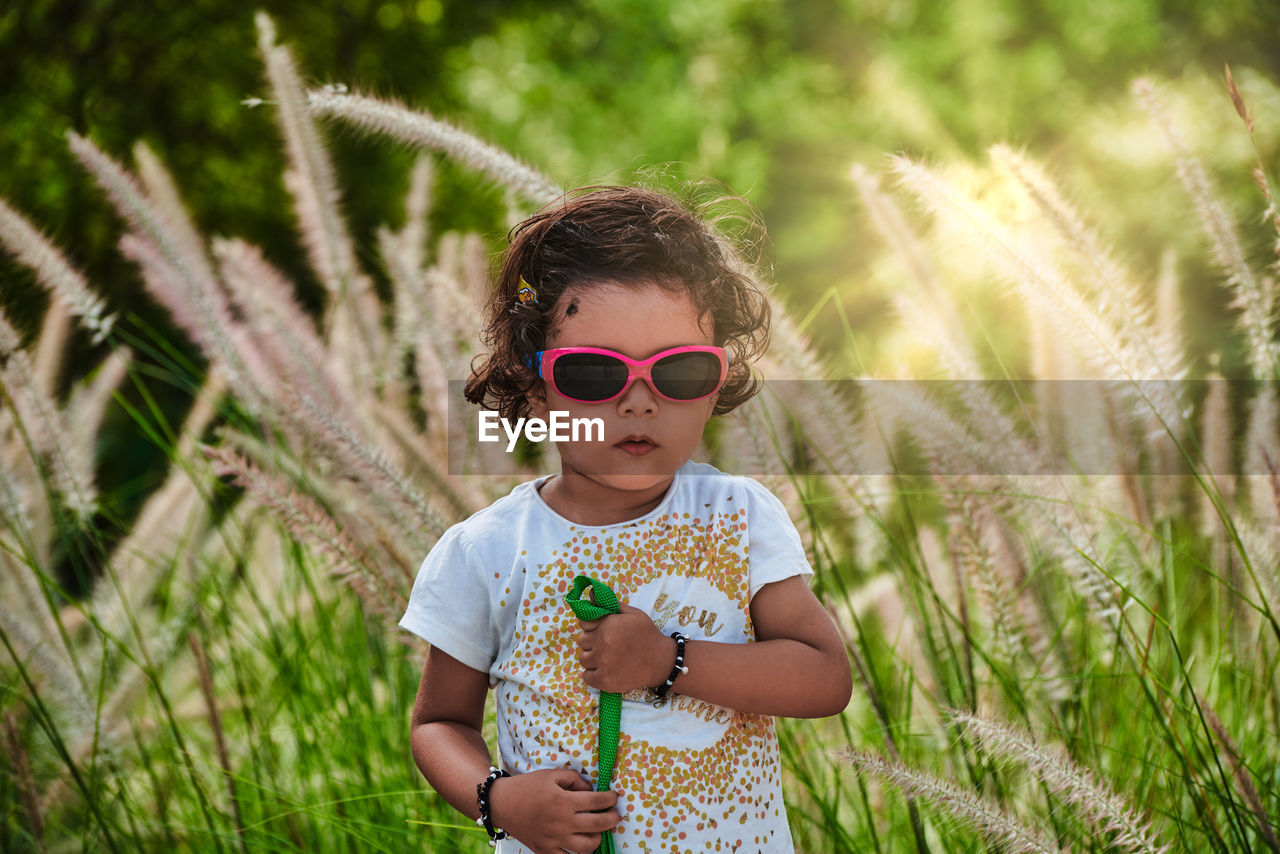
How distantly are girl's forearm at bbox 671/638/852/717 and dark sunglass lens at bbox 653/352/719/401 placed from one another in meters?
0.20

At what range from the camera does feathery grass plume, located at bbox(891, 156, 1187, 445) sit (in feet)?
3.29

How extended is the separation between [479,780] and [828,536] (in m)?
0.69

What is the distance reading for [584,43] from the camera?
10148mm

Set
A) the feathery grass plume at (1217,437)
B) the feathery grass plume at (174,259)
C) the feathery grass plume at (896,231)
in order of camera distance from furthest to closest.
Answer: the feathery grass plume at (1217,437) < the feathery grass plume at (174,259) < the feathery grass plume at (896,231)

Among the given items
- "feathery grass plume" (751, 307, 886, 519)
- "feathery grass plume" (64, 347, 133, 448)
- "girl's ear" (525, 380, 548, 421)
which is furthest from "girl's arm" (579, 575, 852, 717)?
"feathery grass plume" (64, 347, 133, 448)

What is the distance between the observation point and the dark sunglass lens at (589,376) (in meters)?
0.79

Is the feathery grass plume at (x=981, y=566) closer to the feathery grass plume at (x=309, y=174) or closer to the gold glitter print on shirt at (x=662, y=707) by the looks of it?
the gold glitter print on shirt at (x=662, y=707)

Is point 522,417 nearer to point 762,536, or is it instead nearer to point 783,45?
point 762,536

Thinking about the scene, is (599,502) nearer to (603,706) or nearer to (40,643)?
(603,706)

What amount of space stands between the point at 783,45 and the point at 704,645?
11056mm

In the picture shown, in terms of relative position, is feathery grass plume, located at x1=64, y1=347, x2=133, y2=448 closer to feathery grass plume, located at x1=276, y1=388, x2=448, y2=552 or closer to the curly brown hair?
feathery grass plume, located at x1=276, y1=388, x2=448, y2=552

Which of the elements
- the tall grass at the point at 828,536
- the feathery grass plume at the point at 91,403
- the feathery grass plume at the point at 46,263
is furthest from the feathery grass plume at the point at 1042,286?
the feathery grass plume at the point at 91,403

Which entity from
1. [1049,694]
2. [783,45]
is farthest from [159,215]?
[783,45]

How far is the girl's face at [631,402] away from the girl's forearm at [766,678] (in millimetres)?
153
